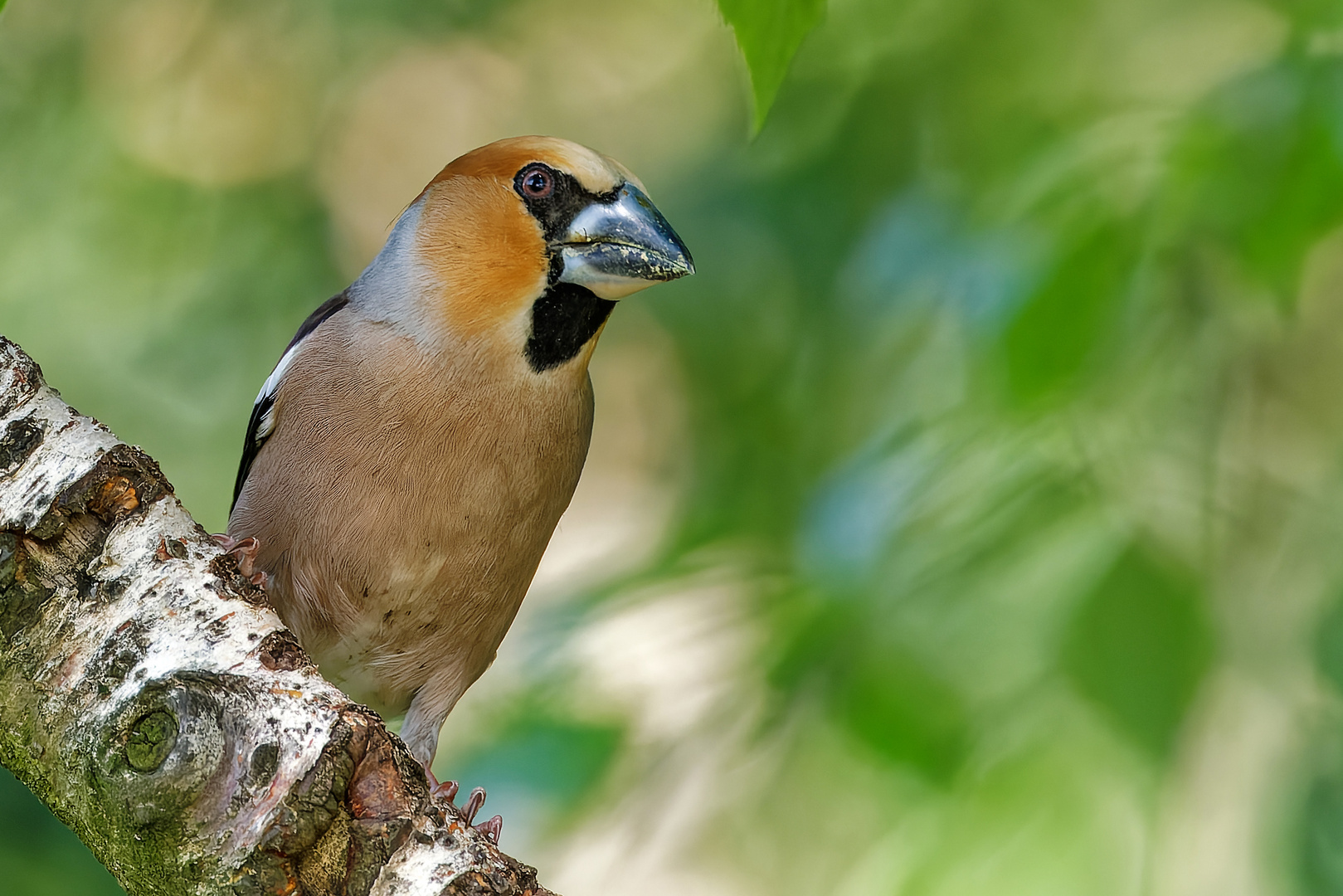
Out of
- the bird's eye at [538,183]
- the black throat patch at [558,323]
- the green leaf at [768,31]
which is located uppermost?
the bird's eye at [538,183]

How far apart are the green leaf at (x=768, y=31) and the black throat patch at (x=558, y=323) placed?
1.75 metres

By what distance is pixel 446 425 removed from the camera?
3.12 m

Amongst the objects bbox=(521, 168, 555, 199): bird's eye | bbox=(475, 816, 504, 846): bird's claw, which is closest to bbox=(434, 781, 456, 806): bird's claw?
bbox=(475, 816, 504, 846): bird's claw

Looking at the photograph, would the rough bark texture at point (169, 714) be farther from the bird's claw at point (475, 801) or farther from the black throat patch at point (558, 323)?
the black throat patch at point (558, 323)

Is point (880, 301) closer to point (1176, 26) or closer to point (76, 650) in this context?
point (1176, 26)

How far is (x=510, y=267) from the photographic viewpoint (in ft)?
10.9

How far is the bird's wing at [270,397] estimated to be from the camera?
3404mm

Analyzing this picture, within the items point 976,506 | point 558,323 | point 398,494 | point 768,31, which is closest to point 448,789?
point 398,494

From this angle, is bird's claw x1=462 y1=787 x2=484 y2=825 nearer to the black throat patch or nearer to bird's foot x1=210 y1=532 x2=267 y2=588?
bird's foot x1=210 y1=532 x2=267 y2=588

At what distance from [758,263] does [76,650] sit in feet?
9.36

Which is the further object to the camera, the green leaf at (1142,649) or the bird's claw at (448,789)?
the bird's claw at (448,789)

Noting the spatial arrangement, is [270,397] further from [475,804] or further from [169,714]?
[169,714]

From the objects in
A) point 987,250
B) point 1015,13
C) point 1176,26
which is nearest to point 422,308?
point 987,250

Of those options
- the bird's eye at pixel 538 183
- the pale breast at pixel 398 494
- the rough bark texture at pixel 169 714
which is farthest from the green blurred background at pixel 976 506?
the rough bark texture at pixel 169 714
